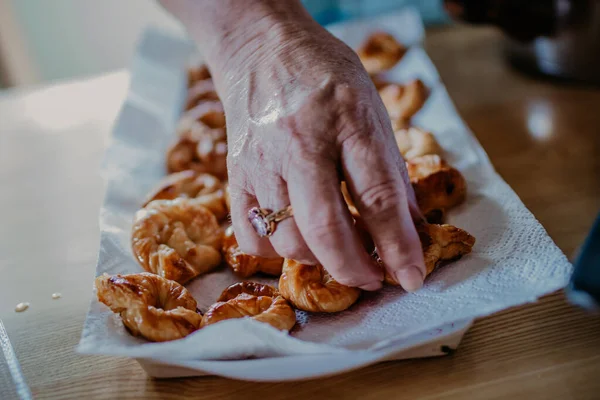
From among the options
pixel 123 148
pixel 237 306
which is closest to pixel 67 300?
pixel 237 306

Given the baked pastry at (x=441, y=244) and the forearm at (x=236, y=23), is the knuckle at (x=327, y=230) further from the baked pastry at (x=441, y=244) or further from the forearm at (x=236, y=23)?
the forearm at (x=236, y=23)

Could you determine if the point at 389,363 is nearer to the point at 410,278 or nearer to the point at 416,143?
the point at 410,278

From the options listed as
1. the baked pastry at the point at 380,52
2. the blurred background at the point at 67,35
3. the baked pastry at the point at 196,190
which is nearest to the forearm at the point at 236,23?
the baked pastry at the point at 196,190

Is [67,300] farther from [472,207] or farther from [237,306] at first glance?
→ [472,207]

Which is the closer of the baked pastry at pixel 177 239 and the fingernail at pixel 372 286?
the fingernail at pixel 372 286

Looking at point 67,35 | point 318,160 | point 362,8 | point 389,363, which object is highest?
point 318,160

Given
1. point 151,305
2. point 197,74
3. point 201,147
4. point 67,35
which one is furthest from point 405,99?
point 67,35
